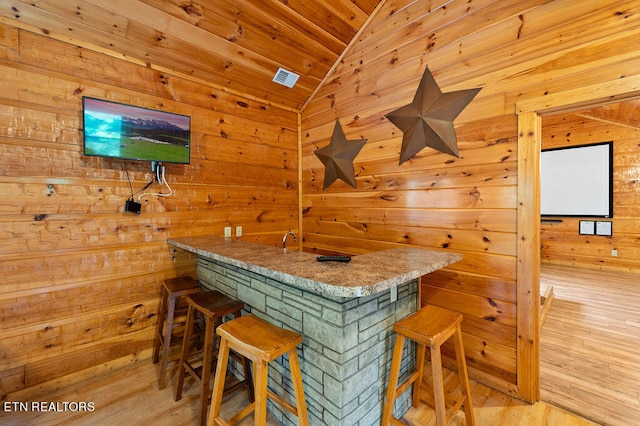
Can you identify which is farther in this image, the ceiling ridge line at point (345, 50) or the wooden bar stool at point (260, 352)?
the ceiling ridge line at point (345, 50)

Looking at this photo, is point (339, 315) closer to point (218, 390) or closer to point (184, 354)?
point (218, 390)

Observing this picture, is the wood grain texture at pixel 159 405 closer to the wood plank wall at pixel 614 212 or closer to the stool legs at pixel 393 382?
the stool legs at pixel 393 382

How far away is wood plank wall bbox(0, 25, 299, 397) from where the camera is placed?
Answer: 72.2 inches

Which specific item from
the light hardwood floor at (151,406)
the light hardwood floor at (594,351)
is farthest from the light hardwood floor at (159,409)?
the light hardwood floor at (594,351)

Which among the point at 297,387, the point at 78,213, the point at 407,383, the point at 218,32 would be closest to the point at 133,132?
the point at 78,213

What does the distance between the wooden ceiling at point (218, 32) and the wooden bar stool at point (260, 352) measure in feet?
7.53

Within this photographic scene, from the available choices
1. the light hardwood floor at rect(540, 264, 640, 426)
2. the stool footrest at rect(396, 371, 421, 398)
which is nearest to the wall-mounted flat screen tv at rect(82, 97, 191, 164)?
the stool footrest at rect(396, 371, 421, 398)

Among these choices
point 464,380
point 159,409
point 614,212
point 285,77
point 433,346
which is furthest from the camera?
point 614,212

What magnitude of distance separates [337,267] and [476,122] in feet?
5.20

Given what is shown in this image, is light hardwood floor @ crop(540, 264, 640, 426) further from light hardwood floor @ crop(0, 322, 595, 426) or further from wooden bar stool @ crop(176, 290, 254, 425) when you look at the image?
wooden bar stool @ crop(176, 290, 254, 425)

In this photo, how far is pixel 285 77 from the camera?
114 inches

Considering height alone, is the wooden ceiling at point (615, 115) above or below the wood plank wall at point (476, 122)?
above

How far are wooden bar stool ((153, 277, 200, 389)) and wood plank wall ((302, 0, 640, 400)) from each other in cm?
168

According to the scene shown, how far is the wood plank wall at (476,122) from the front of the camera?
1616 millimetres
